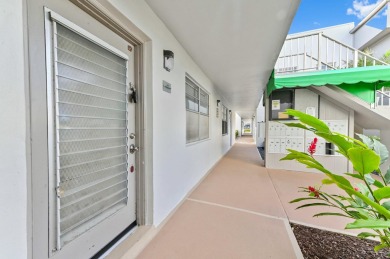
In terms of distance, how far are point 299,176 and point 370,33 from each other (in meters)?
9.21

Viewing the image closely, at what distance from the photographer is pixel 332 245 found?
1515 millimetres

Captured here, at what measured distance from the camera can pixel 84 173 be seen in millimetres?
1191

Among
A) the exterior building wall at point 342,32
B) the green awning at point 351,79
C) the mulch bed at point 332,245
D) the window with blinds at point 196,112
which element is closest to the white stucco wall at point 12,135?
the mulch bed at point 332,245

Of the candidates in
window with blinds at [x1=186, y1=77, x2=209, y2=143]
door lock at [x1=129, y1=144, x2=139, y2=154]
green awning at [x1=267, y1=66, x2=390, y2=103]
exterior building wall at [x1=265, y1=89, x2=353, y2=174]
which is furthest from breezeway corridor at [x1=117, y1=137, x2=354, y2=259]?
green awning at [x1=267, y1=66, x2=390, y2=103]

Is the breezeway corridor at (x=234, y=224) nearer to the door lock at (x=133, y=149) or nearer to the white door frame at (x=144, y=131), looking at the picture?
the white door frame at (x=144, y=131)

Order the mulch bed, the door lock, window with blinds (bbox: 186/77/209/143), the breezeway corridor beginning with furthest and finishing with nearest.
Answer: window with blinds (bbox: 186/77/209/143) < the door lock < the breezeway corridor < the mulch bed

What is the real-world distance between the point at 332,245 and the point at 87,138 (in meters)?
2.29

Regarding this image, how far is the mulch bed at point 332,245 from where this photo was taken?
4.50ft

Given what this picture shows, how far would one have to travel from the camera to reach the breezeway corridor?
60.0 inches

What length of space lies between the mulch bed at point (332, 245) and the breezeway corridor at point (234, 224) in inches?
3.7

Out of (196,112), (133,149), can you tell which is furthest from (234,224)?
(196,112)

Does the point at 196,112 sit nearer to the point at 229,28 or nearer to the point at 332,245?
the point at 229,28

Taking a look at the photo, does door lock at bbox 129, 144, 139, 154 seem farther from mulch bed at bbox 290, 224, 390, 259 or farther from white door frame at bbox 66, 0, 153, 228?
mulch bed at bbox 290, 224, 390, 259

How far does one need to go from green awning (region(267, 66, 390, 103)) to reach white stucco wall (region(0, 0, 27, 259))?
162 inches
